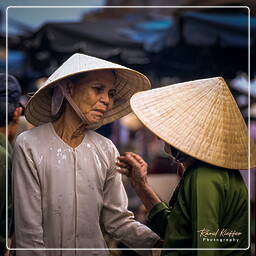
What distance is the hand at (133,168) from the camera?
2375 mm

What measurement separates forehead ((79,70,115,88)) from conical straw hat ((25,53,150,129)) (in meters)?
0.03

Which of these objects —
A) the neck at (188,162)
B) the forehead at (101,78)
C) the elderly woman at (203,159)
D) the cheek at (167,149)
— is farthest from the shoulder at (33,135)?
the neck at (188,162)

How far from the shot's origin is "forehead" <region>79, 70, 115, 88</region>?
91.1 inches

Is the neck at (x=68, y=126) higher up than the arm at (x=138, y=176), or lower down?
higher up

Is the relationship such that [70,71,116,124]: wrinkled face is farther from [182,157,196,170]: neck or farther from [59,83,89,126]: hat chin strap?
[182,157,196,170]: neck

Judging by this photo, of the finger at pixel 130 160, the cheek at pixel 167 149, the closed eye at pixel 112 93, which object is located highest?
the closed eye at pixel 112 93

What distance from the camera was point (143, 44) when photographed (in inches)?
128

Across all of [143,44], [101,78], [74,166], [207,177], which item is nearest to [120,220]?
[74,166]

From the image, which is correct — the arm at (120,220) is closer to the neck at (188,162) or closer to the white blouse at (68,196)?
the white blouse at (68,196)

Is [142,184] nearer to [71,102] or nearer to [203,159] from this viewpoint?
[203,159]

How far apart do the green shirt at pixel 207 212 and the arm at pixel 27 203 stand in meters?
0.61

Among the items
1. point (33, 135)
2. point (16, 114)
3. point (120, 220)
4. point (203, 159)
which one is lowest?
point (120, 220)

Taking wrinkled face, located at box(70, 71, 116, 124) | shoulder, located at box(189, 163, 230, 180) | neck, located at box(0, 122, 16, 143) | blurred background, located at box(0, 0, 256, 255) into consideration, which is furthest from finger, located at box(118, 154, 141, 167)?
neck, located at box(0, 122, 16, 143)

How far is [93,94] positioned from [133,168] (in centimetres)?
42
